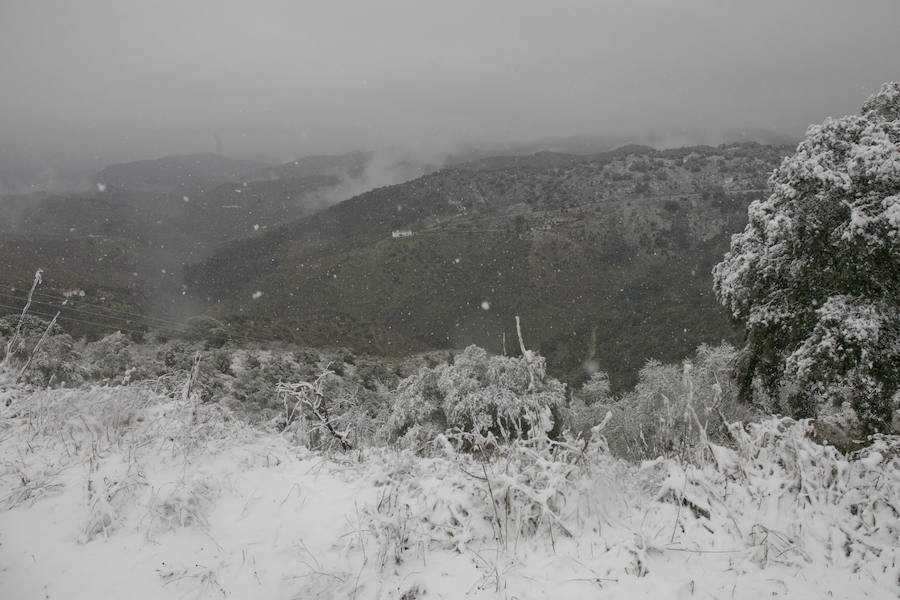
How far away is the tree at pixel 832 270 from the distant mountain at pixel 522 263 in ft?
131

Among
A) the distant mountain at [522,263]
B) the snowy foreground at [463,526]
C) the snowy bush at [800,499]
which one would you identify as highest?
the snowy bush at [800,499]

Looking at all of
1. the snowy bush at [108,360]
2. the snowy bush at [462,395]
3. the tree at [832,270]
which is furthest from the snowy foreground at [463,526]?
the snowy bush at [108,360]

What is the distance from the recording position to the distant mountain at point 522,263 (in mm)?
62281

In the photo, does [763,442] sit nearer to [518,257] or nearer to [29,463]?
[29,463]

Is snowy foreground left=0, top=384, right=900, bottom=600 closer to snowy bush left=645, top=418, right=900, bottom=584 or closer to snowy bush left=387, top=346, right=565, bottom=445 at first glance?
snowy bush left=645, top=418, right=900, bottom=584

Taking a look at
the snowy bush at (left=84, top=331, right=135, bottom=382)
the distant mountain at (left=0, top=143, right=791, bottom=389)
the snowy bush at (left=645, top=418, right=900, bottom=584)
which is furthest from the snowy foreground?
the distant mountain at (left=0, top=143, right=791, bottom=389)

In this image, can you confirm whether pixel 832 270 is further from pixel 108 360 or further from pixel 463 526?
pixel 108 360

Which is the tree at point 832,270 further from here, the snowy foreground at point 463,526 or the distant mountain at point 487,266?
the distant mountain at point 487,266

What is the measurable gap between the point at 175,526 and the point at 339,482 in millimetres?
1114

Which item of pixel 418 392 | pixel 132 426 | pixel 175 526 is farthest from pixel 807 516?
pixel 418 392

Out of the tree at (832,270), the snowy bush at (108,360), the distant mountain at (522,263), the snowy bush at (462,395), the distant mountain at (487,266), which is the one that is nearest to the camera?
the tree at (832,270)

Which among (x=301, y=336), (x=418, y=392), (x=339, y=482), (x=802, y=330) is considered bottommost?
(x=301, y=336)

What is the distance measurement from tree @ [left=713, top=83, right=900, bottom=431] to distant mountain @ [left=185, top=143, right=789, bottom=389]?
39.8 metres

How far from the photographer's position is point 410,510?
2.98 metres
